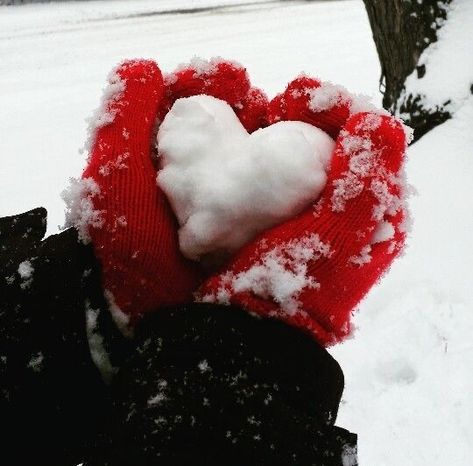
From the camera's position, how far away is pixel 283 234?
65 centimetres

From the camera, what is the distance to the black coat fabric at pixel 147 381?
0.54 m

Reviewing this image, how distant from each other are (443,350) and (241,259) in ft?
4.05

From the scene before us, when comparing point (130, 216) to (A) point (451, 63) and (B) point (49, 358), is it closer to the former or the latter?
(B) point (49, 358)

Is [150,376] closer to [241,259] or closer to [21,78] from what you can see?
[241,259]

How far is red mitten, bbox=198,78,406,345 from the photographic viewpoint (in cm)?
63

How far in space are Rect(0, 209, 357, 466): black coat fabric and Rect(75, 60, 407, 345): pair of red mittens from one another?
0.03 meters

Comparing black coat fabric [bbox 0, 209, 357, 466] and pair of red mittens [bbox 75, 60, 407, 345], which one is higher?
pair of red mittens [bbox 75, 60, 407, 345]

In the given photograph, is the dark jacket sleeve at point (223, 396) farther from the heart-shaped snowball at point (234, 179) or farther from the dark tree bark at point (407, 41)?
the dark tree bark at point (407, 41)

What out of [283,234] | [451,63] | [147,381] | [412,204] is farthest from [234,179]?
[451,63]

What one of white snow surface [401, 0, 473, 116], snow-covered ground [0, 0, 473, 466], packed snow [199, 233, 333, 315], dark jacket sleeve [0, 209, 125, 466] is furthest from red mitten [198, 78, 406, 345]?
white snow surface [401, 0, 473, 116]

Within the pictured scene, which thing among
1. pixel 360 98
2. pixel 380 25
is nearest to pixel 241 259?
pixel 360 98

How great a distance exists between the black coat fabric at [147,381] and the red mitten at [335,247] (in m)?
0.03

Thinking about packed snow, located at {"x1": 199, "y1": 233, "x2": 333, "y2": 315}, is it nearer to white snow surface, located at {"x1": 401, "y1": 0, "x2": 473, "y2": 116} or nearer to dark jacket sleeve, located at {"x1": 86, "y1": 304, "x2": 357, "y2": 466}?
dark jacket sleeve, located at {"x1": 86, "y1": 304, "x2": 357, "y2": 466}

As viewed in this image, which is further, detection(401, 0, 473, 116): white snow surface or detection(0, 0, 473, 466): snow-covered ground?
detection(401, 0, 473, 116): white snow surface
